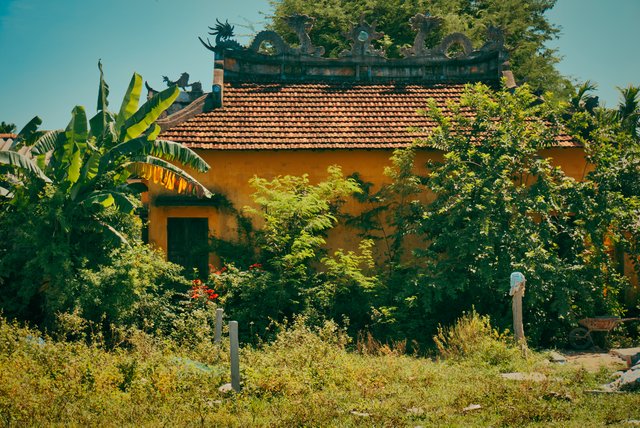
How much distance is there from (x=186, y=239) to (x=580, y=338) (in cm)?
851

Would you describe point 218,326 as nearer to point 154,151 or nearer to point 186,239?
point 154,151

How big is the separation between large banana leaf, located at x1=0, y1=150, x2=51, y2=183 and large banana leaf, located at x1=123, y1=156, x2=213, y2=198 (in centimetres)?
187

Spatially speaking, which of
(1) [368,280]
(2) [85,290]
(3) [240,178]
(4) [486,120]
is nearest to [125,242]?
(2) [85,290]

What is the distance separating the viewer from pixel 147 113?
13898 millimetres

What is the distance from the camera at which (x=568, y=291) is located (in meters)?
13.3

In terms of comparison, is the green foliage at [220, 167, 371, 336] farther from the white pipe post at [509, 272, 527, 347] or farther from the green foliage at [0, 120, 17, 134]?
the green foliage at [0, 120, 17, 134]

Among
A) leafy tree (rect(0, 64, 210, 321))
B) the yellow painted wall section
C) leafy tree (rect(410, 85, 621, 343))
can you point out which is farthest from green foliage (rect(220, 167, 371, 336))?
leafy tree (rect(410, 85, 621, 343))

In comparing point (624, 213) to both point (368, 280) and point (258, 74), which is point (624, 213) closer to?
point (368, 280)

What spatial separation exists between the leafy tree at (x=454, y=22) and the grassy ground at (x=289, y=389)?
16.0 m

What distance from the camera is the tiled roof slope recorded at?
52.3 feet

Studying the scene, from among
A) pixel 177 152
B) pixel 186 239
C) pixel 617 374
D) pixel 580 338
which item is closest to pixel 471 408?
pixel 617 374

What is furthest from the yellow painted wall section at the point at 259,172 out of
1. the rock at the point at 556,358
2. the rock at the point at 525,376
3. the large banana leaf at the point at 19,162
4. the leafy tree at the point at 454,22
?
the leafy tree at the point at 454,22

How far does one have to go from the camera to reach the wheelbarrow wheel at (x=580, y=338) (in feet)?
43.5

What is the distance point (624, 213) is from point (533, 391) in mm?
6156
